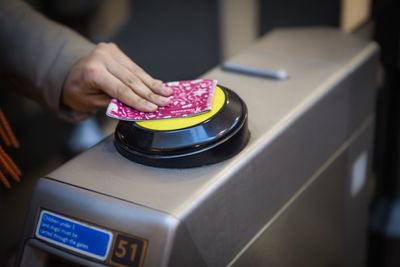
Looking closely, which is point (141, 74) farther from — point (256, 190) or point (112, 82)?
point (256, 190)

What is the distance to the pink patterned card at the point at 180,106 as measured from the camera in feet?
1.81

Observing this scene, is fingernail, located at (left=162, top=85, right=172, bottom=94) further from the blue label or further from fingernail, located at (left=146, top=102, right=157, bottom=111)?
the blue label

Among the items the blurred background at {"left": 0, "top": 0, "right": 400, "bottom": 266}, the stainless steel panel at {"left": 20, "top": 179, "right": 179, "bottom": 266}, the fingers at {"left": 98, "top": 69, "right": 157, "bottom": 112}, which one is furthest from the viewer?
the blurred background at {"left": 0, "top": 0, "right": 400, "bottom": 266}

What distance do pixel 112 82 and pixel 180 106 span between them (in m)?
0.08

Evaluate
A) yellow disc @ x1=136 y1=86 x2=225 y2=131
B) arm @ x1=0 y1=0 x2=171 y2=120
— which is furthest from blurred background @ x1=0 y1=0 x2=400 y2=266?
yellow disc @ x1=136 y1=86 x2=225 y2=131

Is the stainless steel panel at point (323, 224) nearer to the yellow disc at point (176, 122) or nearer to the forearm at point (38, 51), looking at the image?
the yellow disc at point (176, 122)

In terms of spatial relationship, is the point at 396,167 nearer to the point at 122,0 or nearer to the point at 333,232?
the point at 333,232

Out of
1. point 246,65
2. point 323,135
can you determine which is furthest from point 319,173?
point 246,65

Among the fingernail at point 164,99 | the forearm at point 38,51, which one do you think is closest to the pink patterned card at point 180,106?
the fingernail at point 164,99

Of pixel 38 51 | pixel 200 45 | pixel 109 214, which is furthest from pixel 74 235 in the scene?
pixel 200 45

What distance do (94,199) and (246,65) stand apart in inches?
12.7

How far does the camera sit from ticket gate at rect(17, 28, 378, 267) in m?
0.48

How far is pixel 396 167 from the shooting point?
963 mm

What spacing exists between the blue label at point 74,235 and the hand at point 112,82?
0.13 metres
